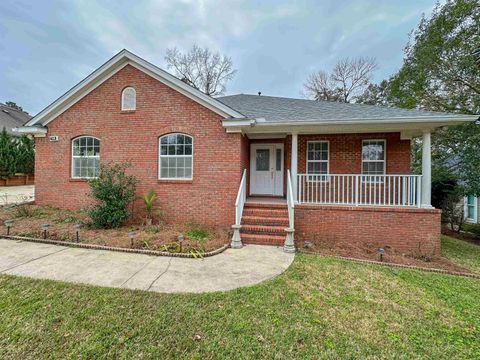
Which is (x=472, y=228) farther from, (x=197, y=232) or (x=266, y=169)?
(x=197, y=232)

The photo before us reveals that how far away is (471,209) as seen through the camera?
15.3 m

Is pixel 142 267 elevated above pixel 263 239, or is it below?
below

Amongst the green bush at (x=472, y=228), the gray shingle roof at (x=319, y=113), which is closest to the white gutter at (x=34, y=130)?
the gray shingle roof at (x=319, y=113)

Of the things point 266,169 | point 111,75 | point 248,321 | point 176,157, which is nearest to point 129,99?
point 111,75

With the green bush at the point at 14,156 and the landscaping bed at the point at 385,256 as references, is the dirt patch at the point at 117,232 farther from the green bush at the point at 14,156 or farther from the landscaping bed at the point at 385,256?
the green bush at the point at 14,156

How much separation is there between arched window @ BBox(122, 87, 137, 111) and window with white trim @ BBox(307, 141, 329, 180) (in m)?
6.61

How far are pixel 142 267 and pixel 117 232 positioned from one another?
2.71 meters

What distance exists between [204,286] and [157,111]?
631cm

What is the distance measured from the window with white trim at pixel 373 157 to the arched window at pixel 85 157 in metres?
9.92

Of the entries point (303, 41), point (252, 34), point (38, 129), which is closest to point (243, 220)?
point (38, 129)

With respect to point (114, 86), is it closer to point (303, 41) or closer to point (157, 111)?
point (157, 111)

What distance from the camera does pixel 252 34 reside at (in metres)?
17.2

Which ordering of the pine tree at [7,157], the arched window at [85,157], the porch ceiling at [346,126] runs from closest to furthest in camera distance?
the porch ceiling at [346,126] < the arched window at [85,157] < the pine tree at [7,157]

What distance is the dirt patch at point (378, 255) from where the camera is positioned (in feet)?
18.4
